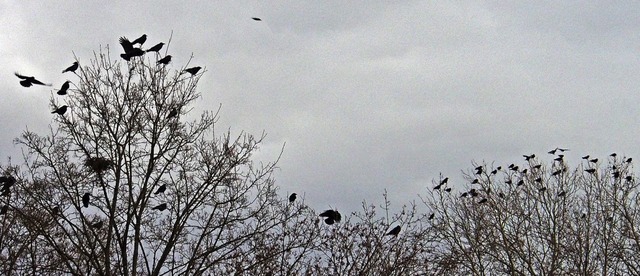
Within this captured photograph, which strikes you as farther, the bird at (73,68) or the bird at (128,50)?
the bird at (73,68)

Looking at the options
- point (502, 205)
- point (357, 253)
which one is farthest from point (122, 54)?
point (502, 205)

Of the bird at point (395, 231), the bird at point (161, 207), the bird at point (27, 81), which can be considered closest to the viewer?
the bird at point (27, 81)

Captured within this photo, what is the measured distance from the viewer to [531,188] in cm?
2036

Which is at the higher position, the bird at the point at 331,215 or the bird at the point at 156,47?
the bird at the point at 156,47

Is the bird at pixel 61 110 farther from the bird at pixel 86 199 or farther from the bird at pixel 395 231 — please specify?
the bird at pixel 395 231

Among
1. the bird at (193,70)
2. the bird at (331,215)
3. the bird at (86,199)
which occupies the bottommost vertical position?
the bird at (331,215)

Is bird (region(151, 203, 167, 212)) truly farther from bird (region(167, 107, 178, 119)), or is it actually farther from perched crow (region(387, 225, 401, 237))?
perched crow (region(387, 225, 401, 237))

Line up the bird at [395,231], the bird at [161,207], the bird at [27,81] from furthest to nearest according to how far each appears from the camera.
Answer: the bird at [395,231] < the bird at [161,207] < the bird at [27,81]

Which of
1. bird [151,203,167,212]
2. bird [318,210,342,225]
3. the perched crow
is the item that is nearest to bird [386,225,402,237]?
the perched crow

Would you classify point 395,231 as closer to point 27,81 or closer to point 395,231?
point 395,231

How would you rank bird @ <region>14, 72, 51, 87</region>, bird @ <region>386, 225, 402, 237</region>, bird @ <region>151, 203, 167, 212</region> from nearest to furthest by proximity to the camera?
bird @ <region>14, 72, 51, 87</region> → bird @ <region>151, 203, 167, 212</region> → bird @ <region>386, 225, 402, 237</region>

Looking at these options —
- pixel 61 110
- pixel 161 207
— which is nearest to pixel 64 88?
pixel 61 110

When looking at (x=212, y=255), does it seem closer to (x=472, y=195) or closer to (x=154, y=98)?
(x=154, y=98)

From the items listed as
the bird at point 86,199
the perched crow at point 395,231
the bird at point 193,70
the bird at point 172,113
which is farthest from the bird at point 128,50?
the perched crow at point 395,231
